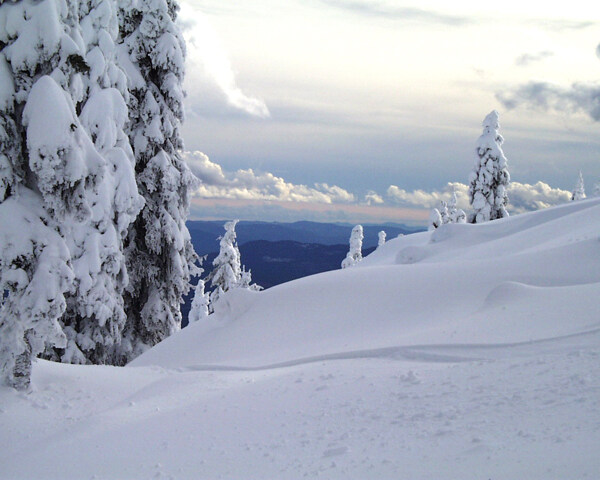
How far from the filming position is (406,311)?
449 inches

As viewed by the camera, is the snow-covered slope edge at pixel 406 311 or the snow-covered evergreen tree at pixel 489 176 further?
the snow-covered evergreen tree at pixel 489 176

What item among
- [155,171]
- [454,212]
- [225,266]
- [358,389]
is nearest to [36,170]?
[358,389]

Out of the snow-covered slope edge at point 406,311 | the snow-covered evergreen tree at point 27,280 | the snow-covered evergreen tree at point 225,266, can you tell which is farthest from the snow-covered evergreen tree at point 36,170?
the snow-covered evergreen tree at point 225,266

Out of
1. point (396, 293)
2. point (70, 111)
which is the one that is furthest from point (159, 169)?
point (396, 293)

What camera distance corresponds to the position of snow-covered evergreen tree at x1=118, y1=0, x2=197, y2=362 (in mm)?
16219

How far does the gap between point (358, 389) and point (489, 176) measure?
30559 millimetres

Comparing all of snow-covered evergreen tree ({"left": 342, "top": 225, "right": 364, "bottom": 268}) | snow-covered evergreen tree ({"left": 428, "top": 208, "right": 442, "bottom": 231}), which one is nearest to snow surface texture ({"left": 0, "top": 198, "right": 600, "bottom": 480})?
snow-covered evergreen tree ({"left": 428, "top": 208, "right": 442, "bottom": 231})

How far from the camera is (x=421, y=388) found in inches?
265

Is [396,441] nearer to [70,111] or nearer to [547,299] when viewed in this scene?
[547,299]

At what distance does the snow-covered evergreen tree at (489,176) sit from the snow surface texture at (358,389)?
2316cm

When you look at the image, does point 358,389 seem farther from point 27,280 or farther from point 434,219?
point 434,219

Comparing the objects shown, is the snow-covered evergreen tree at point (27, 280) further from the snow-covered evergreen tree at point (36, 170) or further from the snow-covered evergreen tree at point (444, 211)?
the snow-covered evergreen tree at point (444, 211)

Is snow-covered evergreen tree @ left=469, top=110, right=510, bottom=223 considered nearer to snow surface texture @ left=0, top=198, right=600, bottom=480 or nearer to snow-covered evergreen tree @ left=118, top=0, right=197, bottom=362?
snow surface texture @ left=0, top=198, right=600, bottom=480

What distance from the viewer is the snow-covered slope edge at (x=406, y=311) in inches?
349
